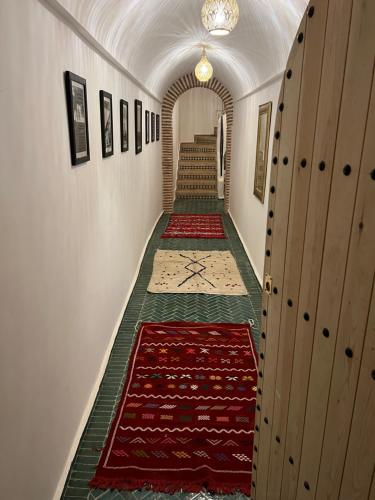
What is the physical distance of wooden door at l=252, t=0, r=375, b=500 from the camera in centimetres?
106

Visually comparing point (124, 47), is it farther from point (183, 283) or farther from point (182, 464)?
point (182, 464)

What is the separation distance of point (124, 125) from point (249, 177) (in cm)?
322

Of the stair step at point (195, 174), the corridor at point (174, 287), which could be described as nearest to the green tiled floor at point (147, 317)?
the corridor at point (174, 287)

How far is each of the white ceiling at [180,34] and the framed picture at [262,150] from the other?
0.48 meters

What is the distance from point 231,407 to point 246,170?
5246mm

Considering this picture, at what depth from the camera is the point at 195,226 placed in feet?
30.1

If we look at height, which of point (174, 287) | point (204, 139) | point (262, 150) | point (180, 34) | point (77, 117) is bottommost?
point (174, 287)

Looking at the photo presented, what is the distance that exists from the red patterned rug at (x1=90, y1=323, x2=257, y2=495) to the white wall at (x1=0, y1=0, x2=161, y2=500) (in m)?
0.40

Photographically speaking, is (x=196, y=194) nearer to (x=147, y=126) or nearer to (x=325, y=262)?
(x=147, y=126)

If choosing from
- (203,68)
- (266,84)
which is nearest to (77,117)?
(266,84)

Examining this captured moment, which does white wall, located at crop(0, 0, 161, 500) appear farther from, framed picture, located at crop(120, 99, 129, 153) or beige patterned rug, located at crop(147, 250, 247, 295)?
beige patterned rug, located at crop(147, 250, 247, 295)

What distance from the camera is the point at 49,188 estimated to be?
217 cm

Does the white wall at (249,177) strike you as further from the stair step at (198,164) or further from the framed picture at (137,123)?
the stair step at (198,164)

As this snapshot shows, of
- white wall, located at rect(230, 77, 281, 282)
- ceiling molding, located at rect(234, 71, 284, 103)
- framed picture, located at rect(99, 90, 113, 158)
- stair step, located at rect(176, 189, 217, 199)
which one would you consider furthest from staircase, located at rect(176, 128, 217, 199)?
framed picture, located at rect(99, 90, 113, 158)
